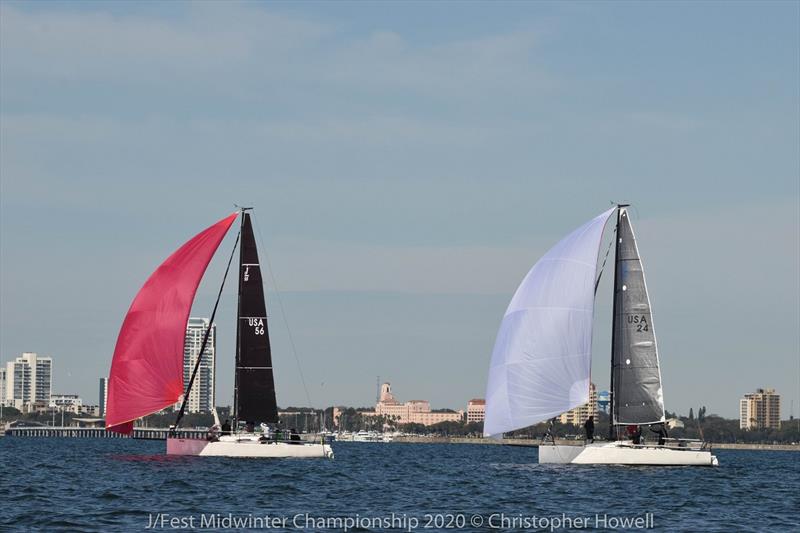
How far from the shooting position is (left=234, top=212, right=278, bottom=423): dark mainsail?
5741 cm

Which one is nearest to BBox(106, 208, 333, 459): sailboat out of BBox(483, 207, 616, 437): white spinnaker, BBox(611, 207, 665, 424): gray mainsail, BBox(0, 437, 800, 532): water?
BBox(0, 437, 800, 532): water

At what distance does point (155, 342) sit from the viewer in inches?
2176

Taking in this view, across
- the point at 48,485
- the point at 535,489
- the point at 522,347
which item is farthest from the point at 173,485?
the point at 522,347

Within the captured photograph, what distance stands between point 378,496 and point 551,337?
39.5ft

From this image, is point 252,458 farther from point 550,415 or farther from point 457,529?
point 457,529

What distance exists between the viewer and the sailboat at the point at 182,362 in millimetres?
55250

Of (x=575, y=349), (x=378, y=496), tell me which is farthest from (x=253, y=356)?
(x=378, y=496)

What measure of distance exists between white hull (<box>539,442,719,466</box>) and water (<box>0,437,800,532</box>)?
0.52 meters

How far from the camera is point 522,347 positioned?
52.3 meters

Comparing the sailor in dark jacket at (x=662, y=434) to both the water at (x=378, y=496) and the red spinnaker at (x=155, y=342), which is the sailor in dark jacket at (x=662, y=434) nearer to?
the water at (x=378, y=496)

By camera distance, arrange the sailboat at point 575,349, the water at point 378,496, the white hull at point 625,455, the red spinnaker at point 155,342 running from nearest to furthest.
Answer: the water at point 378,496 < the white hull at point 625,455 < the sailboat at point 575,349 < the red spinnaker at point 155,342

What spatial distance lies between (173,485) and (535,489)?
1159 cm

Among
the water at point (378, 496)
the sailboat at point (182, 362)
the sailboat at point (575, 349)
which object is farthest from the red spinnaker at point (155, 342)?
the sailboat at point (575, 349)

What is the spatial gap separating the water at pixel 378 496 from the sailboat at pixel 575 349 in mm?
1778
